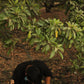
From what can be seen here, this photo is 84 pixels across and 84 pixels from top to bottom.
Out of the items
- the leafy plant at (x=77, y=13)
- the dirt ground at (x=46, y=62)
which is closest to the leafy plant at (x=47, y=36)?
the leafy plant at (x=77, y=13)

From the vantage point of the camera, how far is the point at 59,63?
196 inches

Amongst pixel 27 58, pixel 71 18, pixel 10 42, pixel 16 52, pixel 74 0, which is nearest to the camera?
pixel 10 42

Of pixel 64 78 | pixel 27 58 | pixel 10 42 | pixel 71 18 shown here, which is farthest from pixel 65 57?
pixel 10 42

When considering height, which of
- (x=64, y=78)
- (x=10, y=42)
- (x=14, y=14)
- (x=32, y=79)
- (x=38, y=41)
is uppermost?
(x=14, y=14)

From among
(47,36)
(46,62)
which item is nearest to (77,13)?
→ (47,36)

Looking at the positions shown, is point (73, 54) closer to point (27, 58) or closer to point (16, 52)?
point (27, 58)

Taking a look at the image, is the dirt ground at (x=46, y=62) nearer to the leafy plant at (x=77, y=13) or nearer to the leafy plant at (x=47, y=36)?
the leafy plant at (x=77, y=13)

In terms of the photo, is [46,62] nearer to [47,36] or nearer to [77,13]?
[77,13]

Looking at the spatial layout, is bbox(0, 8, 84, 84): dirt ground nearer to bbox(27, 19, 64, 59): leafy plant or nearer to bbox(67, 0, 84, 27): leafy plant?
bbox(67, 0, 84, 27): leafy plant

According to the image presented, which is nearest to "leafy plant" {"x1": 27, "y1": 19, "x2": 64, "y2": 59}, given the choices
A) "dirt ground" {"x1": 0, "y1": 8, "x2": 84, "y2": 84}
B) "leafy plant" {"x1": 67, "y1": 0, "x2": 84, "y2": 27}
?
"leafy plant" {"x1": 67, "y1": 0, "x2": 84, "y2": 27}

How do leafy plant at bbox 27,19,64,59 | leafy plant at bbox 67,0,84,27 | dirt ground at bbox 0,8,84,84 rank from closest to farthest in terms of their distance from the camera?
leafy plant at bbox 27,19,64,59 < leafy plant at bbox 67,0,84,27 < dirt ground at bbox 0,8,84,84

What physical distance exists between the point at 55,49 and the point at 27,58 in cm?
334

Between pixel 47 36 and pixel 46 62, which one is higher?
pixel 47 36

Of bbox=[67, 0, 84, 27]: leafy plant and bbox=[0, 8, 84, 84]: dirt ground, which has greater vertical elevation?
bbox=[67, 0, 84, 27]: leafy plant
